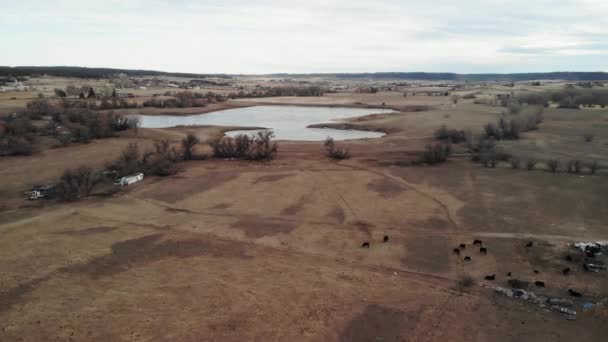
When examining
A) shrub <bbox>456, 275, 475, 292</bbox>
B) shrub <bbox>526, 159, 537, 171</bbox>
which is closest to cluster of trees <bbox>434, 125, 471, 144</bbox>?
shrub <bbox>526, 159, 537, 171</bbox>

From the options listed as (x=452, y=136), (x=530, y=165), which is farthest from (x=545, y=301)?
(x=452, y=136)

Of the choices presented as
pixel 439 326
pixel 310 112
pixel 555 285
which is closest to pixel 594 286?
pixel 555 285

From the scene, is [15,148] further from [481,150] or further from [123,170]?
[481,150]

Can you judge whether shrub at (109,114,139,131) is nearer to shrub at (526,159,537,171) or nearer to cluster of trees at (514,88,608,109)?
shrub at (526,159,537,171)

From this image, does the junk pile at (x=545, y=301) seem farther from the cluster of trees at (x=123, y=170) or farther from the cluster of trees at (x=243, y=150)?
the cluster of trees at (x=243, y=150)

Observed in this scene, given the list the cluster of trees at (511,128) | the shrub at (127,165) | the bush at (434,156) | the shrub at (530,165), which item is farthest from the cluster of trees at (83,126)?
the shrub at (530,165)

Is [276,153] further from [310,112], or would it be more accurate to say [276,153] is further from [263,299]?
[310,112]

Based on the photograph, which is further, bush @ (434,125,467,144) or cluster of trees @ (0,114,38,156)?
bush @ (434,125,467,144)
